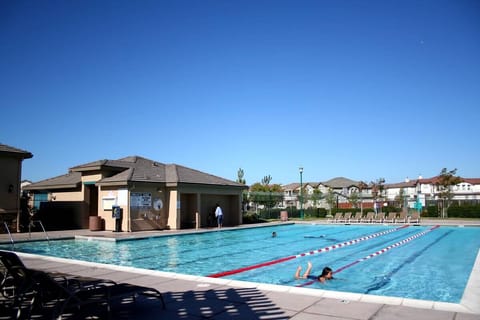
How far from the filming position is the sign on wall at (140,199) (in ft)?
72.5

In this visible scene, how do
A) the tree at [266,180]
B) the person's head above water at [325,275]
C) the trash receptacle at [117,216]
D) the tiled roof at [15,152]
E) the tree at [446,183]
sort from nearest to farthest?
the person's head above water at [325,275] < the tiled roof at [15,152] < the trash receptacle at [117,216] < the tree at [446,183] < the tree at [266,180]

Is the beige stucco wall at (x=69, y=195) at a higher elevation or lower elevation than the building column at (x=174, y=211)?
higher

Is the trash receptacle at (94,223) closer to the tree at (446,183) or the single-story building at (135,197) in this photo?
the single-story building at (135,197)

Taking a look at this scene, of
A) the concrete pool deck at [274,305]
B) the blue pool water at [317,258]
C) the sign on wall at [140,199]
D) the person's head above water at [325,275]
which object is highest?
the sign on wall at [140,199]

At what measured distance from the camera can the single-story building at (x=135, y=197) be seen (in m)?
22.2

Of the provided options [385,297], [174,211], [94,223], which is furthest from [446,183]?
[385,297]

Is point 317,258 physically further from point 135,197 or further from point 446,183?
point 446,183

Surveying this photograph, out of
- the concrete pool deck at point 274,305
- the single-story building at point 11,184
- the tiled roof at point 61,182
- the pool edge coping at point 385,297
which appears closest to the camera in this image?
the concrete pool deck at point 274,305

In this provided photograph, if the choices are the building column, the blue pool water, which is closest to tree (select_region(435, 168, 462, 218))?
the blue pool water

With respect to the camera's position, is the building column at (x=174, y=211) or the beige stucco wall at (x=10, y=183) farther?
the building column at (x=174, y=211)

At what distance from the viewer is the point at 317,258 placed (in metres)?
14.2

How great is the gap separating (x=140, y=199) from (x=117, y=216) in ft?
5.32

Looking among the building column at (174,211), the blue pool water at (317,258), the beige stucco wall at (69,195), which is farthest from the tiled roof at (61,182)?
the blue pool water at (317,258)

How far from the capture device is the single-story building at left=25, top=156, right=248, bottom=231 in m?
22.2
